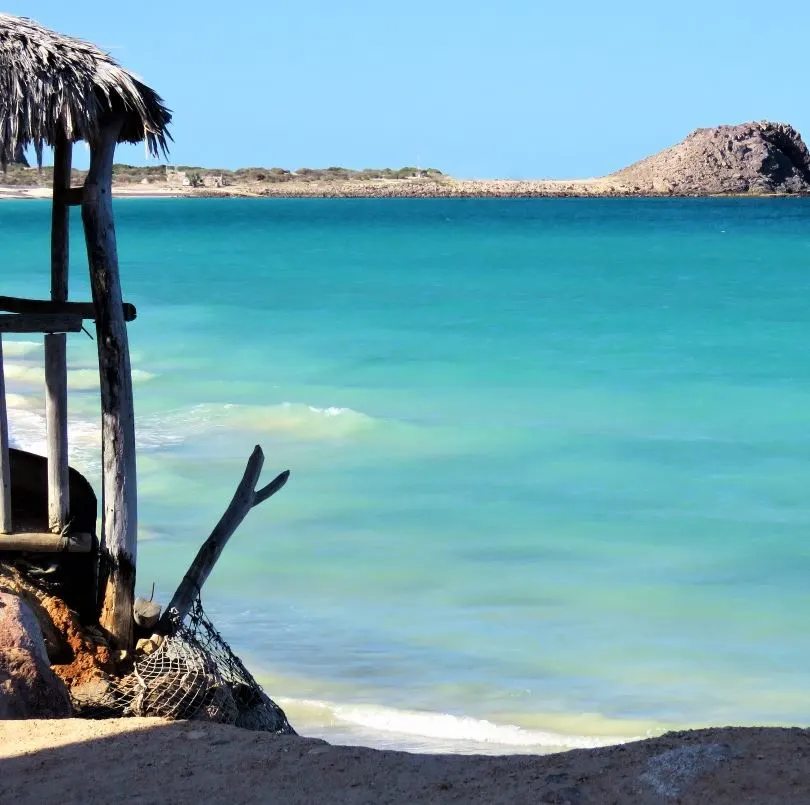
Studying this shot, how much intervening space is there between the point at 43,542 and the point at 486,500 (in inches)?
241

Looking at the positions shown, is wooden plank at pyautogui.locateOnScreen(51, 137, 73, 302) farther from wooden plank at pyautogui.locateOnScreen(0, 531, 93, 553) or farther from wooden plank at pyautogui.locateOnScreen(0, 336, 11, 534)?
wooden plank at pyautogui.locateOnScreen(0, 531, 93, 553)

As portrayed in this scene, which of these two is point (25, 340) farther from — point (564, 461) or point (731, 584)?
point (731, 584)

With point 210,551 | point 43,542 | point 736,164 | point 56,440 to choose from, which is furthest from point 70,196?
point 736,164

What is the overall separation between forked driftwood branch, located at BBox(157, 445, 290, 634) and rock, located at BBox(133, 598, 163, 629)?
0.13ft

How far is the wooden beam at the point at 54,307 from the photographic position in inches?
213

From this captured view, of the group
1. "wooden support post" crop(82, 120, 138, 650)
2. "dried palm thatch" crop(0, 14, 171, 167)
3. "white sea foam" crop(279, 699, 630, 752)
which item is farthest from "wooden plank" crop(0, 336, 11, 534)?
"white sea foam" crop(279, 699, 630, 752)

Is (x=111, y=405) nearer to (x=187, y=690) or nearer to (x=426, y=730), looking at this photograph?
(x=187, y=690)

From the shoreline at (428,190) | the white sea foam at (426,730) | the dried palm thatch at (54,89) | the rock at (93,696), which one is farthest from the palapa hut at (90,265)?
the shoreline at (428,190)

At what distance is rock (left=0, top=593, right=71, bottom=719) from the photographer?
4688 millimetres

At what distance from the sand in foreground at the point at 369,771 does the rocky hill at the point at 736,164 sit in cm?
12828

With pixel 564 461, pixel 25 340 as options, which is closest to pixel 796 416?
pixel 564 461

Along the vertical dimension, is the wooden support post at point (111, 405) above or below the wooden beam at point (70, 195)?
below

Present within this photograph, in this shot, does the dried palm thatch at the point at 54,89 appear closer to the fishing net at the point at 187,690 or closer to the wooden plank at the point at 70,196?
the wooden plank at the point at 70,196

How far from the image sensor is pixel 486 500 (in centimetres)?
1118
